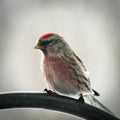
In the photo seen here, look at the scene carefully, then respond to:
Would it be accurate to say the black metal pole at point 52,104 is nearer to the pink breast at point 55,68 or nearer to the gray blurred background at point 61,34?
the pink breast at point 55,68

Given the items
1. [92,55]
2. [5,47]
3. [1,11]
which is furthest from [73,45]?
[1,11]

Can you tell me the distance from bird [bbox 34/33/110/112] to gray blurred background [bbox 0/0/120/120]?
3738mm

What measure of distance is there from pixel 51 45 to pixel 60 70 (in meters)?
0.16

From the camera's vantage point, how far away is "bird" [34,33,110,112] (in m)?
3.54

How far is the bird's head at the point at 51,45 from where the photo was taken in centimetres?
352

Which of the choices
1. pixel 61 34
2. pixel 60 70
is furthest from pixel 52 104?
pixel 61 34

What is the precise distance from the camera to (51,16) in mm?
9859

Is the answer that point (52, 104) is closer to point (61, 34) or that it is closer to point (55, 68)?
point (55, 68)

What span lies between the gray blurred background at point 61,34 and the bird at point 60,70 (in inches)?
147

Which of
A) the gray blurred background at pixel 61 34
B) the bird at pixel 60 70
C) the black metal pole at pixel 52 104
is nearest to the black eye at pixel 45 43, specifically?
the bird at pixel 60 70

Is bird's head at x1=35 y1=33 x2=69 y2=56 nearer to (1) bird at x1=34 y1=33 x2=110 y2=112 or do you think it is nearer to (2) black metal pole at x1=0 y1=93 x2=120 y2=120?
(1) bird at x1=34 y1=33 x2=110 y2=112

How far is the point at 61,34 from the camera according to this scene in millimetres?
8695

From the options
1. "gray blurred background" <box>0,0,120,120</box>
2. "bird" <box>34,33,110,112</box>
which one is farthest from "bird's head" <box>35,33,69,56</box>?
"gray blurred background" <box>0,0,120,120</box>

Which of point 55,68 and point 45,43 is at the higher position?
point 45,43
